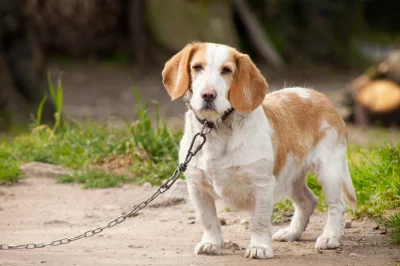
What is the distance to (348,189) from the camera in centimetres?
605

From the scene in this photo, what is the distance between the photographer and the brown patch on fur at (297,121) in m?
5.57

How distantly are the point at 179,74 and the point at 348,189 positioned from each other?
5.73 ft

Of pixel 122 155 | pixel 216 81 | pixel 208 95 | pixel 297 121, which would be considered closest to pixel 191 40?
pixel 122 155

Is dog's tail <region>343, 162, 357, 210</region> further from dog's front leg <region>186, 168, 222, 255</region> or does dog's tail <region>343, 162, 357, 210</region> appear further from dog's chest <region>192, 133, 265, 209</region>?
dog's front leg <region>186, 168, 222, 255</region>

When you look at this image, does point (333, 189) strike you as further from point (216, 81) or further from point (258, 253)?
point (216, 81)

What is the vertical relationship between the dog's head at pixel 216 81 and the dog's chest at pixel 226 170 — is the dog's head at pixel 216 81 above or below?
above

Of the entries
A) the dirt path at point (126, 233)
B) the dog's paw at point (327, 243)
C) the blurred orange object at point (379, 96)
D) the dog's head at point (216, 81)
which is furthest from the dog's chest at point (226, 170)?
the blurred orange object at point (379, 96)

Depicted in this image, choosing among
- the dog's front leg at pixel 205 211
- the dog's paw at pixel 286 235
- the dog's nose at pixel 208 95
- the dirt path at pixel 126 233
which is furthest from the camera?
the dog's paw at pixel 286 235

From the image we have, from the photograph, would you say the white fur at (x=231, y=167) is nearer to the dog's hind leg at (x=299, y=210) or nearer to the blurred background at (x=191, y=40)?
the dog's hind leg at (x=299, y=210)

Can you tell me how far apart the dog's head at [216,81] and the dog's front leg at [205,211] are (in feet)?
1.51

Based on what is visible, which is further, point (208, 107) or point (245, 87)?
point (245, 87)

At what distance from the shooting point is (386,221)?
20.1 feet

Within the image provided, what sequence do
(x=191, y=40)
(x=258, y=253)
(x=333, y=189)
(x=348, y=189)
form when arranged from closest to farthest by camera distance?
(x=258, y=253) < (x=333, y=189) < (x=348, y=189) < (x=191, y=40)

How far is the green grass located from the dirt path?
0.72 feet
